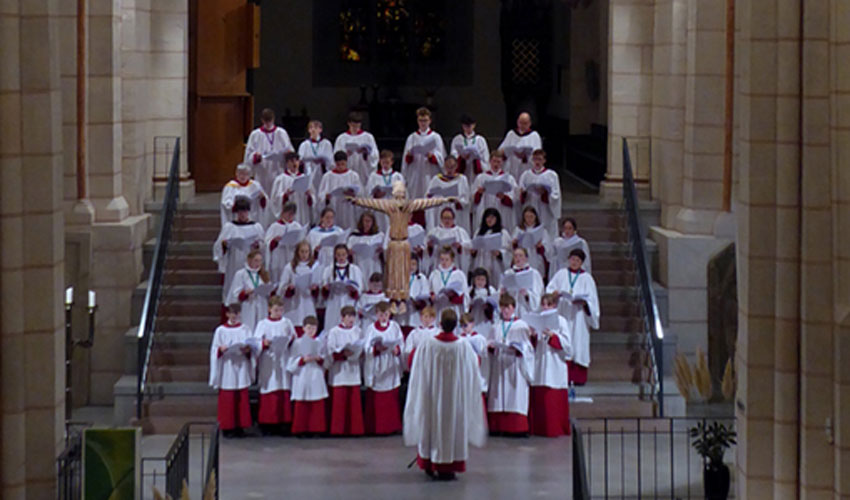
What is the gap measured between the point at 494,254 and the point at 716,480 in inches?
242

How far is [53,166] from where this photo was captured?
559 inches

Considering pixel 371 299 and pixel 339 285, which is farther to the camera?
pixel 339 285

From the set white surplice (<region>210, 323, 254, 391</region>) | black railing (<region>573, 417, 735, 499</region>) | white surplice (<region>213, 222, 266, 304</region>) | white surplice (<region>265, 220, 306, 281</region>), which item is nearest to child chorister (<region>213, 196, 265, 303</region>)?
white surplice (<region>213, 222, 266, 304</region>)

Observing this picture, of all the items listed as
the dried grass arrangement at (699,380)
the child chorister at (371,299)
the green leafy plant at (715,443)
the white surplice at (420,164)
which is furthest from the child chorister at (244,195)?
the green leafy plant at (715,443)

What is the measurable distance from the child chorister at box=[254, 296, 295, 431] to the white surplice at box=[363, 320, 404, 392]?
0.91 metres

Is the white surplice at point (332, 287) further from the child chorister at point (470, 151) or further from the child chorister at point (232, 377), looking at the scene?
the child chorister at point (470, 151)

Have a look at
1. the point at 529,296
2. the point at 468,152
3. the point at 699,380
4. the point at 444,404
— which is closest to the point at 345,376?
the point at 444,404

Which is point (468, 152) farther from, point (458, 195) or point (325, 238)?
point (325, 238)

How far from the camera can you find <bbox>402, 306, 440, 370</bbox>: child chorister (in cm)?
1875

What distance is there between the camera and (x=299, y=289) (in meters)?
20.6

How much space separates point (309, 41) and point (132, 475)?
71.8ft

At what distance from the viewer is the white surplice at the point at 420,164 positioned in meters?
22.9

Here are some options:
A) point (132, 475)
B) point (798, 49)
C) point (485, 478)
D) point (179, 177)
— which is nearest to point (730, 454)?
point (485, 478)

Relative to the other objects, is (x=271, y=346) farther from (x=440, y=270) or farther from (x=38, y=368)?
(x=38, y=368)
